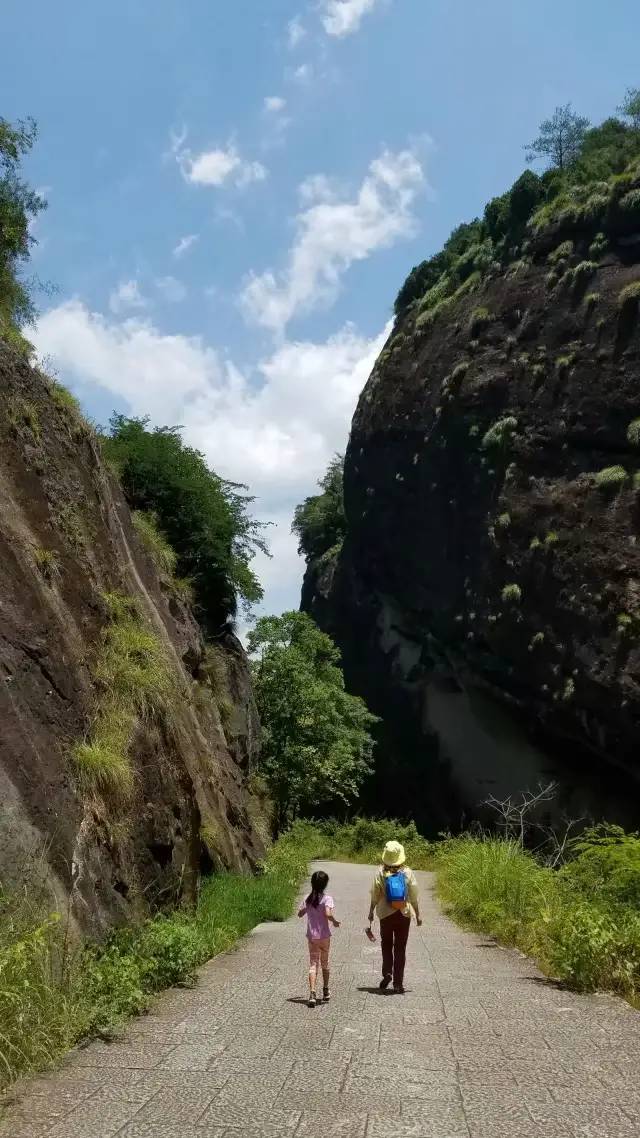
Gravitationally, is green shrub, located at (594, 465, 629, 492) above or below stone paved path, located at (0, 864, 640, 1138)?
above

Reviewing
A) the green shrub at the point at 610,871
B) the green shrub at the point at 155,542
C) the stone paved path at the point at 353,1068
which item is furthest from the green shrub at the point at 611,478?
the stone paved path at the point at 353,1068

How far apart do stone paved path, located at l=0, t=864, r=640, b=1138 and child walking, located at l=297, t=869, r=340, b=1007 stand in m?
0.22

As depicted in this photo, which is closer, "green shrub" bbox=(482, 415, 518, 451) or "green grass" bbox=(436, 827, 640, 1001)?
"green grass" bbox=(436, 827, 640, 1001)

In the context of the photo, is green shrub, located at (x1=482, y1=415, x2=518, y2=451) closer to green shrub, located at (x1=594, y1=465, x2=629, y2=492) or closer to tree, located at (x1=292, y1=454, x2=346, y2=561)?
green shrub, located at (x1=594, y1=465, x2=629, y2=492)

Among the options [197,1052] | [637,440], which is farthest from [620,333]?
[197,1052]

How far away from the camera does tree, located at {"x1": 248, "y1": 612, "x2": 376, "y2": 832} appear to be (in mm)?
32125

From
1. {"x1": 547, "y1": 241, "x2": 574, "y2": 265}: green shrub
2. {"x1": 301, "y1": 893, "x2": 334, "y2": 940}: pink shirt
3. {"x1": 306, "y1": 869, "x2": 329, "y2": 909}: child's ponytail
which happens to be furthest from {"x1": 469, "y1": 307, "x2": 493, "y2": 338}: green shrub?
{"x1": 301, "y1": 893, "x2": 334, "y2": 940}: pink shirt

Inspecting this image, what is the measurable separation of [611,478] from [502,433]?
15.4ft

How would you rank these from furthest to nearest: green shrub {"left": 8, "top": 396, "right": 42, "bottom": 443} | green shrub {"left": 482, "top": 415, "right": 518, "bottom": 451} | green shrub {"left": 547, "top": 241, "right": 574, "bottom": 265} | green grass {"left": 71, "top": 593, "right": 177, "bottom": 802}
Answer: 1. green shrub {"left": 547, "top": 241, "right": 574, "bottom": 265}
2. green shrub {"left": 482, "top": 415, "right": 518, "bottom": 451}
3. green shrub {"left": 8, "top": 396, "right": 42, "bottom": 443}
4. green grass {"left": 71, "top": 593, "right": 177, "bottom": 802}

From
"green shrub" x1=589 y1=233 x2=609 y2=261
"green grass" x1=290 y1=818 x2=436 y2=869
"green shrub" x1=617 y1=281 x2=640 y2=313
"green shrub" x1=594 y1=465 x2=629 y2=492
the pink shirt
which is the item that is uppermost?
"green shrub" x1=589 y1=233 x2=609 y2=261

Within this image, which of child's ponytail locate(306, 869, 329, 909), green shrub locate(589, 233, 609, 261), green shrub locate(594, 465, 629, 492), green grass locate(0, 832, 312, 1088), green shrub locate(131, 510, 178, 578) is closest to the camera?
green grass locate(0, 832, 312, 1088)

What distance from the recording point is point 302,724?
32844 millimetres

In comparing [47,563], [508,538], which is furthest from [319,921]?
[508,538]

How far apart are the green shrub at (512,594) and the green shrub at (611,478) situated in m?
4.23
